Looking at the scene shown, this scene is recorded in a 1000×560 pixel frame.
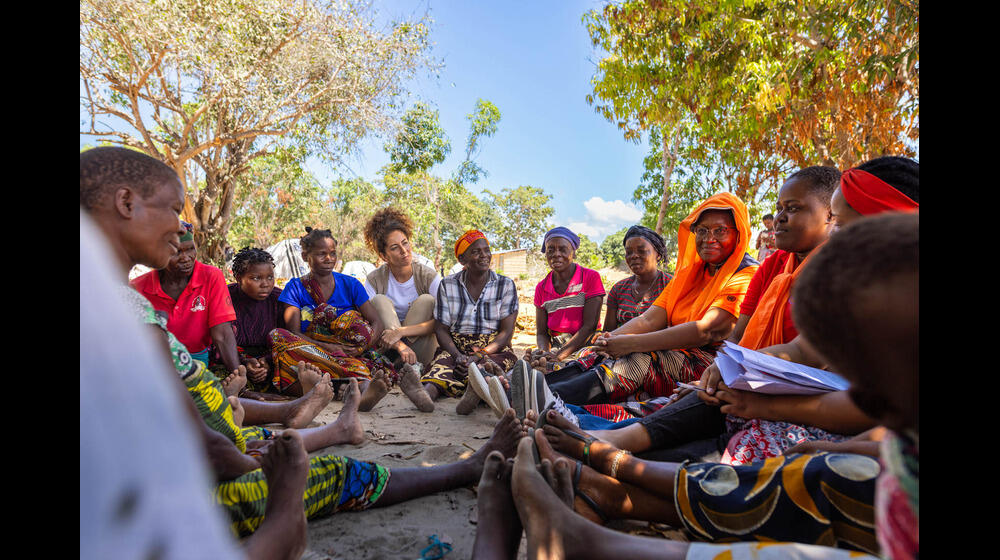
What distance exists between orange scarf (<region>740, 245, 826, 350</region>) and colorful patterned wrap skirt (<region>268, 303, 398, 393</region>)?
2.65m

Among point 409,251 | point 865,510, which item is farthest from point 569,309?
point 865,510

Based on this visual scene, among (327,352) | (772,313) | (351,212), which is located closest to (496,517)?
(772,313)

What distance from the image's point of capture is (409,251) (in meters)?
5.16

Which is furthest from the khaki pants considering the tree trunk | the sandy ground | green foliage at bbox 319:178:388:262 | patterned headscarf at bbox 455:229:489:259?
green foliage at bbox 319:178:388:262

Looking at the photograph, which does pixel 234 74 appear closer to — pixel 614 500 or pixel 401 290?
pixel 401 290

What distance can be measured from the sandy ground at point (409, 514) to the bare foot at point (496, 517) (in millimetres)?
266

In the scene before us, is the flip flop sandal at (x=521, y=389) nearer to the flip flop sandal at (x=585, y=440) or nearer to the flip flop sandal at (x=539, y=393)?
the flip flop sandal at (x=539, y=393)

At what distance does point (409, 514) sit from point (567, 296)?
9.97 feet

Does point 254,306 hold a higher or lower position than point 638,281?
lower

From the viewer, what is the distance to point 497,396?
9.36 ft

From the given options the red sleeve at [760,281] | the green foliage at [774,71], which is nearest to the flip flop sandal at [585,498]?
the red sleeve at [760,281]

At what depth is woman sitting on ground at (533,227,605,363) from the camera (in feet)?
15.2

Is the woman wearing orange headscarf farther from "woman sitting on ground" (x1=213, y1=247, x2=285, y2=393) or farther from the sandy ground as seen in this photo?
"woman sitting on ground" (x1=213, y1=247, x2=285, y2=393)
